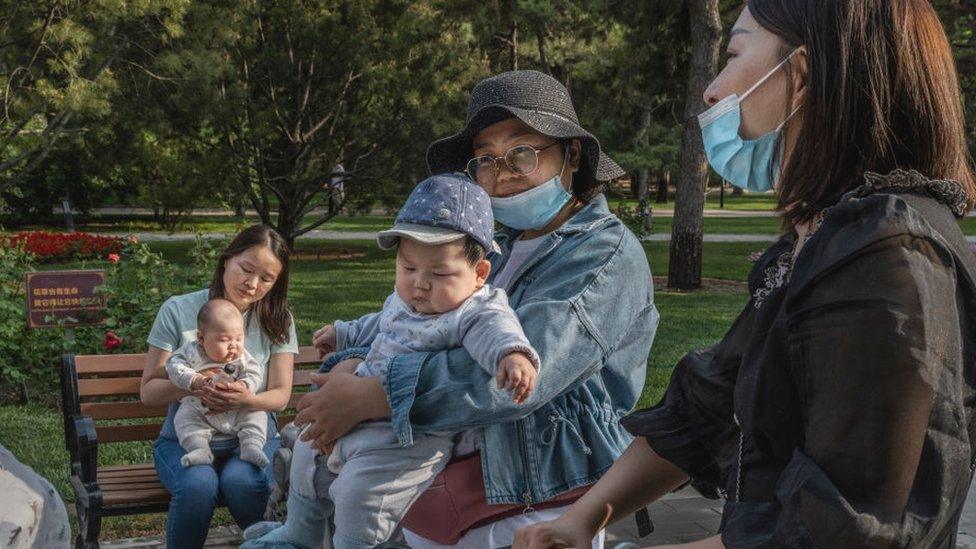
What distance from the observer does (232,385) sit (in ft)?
13.9

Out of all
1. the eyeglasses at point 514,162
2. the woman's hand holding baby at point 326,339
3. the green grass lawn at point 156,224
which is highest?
the eyeglasses at point 514,162

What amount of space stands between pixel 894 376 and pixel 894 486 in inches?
5.2

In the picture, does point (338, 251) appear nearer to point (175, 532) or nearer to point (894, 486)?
point (175, 532)

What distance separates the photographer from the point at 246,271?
4492mm

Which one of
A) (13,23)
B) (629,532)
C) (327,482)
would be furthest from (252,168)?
(327,482)

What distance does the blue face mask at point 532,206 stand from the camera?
2.83 metres

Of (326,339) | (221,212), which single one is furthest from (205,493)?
(221,212)

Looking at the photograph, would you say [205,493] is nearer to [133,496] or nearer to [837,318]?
[133,496]

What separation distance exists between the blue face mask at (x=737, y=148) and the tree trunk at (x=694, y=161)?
14.3 metres

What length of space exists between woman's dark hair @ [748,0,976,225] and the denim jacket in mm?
1054

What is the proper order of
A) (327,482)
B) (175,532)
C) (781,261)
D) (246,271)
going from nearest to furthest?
(781,261)
(327,482)
(175,532)
(246,271)

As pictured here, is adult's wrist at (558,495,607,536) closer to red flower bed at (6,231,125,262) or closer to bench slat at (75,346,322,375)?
Answer: bench slat at (75,346,322,375)

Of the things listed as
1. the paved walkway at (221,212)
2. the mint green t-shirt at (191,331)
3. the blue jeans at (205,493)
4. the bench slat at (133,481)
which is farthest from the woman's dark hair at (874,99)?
the paved walkway at (221,212)

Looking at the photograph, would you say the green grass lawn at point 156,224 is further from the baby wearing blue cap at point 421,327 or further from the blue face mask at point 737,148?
the blue face mask at point 737,148
